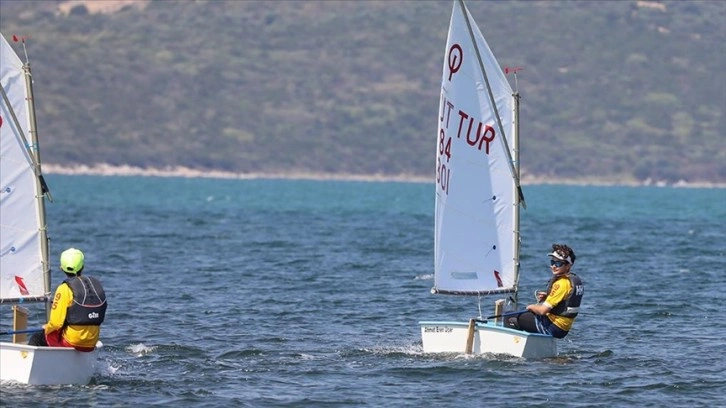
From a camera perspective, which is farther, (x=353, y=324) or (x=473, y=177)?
(x=353, y=324)

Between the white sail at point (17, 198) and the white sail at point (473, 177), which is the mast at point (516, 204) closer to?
the white sail at point (473, 177)

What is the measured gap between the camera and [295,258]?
52.8 meters

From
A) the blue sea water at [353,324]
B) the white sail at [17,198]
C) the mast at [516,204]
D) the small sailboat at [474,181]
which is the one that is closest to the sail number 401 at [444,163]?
the small sailboat at [474,181]

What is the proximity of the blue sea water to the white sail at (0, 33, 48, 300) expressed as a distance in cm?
195

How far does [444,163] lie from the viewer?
91.0 ft

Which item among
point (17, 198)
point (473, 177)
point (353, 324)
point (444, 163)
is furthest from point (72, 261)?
point (353, 324)

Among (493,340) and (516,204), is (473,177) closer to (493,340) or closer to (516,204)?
(516,204)

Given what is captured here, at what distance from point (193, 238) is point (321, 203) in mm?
52059

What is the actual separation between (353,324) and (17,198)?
35.8 ft

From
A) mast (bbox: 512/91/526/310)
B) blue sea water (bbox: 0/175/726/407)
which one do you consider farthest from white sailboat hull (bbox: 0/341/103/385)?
mast (bbox: 512/91/526/310)

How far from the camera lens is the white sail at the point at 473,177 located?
27.0 meters

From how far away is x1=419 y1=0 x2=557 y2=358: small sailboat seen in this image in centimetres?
2683

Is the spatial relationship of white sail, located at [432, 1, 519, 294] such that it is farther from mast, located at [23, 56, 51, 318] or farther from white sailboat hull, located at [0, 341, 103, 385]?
white sailboat hull, located at [0, 341, 103, 385]

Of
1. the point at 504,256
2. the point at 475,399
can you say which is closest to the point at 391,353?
the point at 504,256
